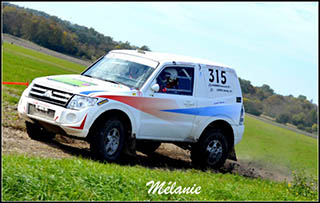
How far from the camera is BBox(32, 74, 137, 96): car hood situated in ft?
34.4

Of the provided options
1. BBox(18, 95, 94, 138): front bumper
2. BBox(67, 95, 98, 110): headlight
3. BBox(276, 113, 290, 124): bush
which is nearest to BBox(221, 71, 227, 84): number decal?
BBox(67, 95, 98, 110): headlight

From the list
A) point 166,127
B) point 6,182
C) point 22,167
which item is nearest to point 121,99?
point 166,127

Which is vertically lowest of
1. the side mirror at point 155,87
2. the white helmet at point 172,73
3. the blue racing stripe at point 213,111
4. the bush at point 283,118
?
the bush at point 283,118

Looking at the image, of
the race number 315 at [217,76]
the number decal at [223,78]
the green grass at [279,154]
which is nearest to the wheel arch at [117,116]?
the race number 315 at [217,76]

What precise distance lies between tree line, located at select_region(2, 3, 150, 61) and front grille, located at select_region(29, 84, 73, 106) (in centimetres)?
2244

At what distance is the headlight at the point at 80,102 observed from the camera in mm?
10289

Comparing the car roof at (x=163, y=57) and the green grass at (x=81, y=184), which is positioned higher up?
the car roof at (x=163, y=57)

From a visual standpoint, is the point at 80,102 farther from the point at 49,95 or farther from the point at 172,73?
the point at 172,73

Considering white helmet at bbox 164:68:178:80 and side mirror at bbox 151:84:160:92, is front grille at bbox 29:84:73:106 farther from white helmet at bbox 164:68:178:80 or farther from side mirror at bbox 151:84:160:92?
white helmet at bbox 164:68:178:80

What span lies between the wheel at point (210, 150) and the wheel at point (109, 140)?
240 centimetres

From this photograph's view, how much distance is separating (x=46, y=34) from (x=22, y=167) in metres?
52.7

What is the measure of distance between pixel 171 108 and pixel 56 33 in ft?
147

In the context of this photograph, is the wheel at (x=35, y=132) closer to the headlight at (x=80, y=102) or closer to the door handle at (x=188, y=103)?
the headlight at (x=80, y=102)

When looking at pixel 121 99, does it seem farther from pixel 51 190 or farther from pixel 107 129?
pixel 51 190
